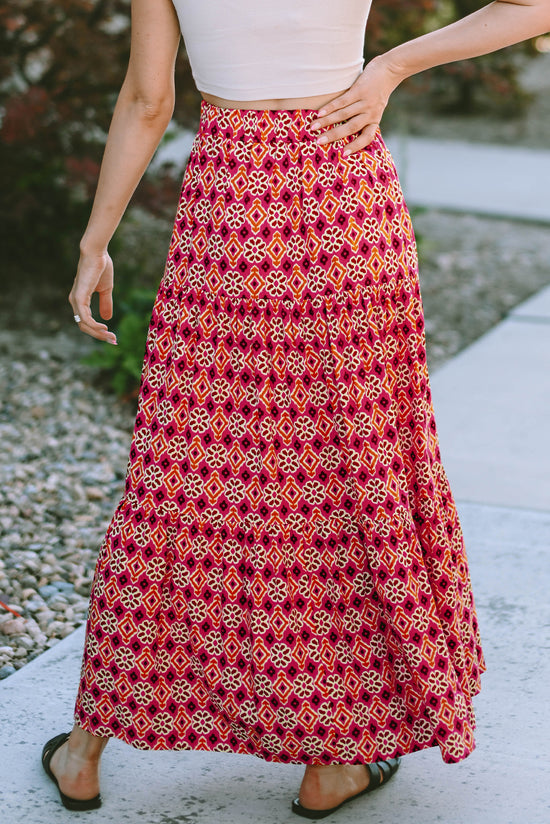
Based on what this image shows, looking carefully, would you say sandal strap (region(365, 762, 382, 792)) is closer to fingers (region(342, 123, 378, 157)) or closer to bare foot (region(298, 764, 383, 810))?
bare foot (region(298, 764, 383, 810))

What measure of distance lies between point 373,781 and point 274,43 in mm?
1375

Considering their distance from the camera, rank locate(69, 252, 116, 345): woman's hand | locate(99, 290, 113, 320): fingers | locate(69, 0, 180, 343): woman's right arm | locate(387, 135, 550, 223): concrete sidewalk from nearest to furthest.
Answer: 1. locate(69, 0, 180, 343): woman's right arm
2. locate(69, 252, 116, 345): woman's hand
3. locate(99, 290, 113, 320): fingers
4. locate(387, 135, 550, 223): concrete sidewalk

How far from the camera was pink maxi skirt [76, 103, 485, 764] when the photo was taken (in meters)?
2.03

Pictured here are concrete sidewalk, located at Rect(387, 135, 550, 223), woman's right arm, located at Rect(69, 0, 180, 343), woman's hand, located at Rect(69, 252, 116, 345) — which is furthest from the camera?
concrete sidewalk, located at Rect(387, 135, 550, 223)

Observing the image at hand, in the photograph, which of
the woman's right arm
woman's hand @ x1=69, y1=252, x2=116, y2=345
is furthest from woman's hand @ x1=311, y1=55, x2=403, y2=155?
woman's hand @ x1=69, y1=252, x2=116, y2=345

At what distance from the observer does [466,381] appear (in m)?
4.87

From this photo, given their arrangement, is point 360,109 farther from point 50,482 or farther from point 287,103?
point 50,482

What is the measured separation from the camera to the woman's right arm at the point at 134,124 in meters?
2.06

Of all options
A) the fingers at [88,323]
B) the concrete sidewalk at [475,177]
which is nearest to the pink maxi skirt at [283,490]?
the fingers at [88,323]

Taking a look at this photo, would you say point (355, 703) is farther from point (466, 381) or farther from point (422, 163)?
point (422, 163)

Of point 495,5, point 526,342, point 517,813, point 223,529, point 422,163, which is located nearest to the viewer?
point 495,5

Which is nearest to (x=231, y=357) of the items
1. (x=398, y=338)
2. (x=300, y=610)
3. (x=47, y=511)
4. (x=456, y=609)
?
(x=398, y=338)

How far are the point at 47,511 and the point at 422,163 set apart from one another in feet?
20.1

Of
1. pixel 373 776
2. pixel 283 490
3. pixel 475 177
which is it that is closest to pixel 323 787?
pixel 373 776
